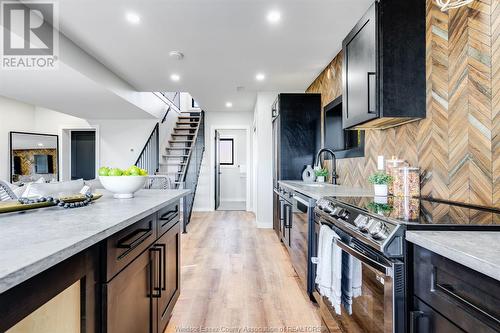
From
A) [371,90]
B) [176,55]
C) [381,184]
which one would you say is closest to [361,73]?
[371,90]

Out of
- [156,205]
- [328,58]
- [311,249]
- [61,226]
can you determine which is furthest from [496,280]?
[328,58]

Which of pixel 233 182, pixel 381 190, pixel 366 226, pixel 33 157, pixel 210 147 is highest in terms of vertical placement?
pixel 210 147

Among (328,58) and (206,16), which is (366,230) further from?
(328,58)

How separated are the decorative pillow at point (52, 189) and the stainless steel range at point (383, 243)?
1516 mm

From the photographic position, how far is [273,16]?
262 cm

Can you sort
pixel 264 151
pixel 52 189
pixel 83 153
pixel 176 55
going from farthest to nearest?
1. pixel 83 153
2. pixel 264 151
3. pixel 176 55
4. pixel 52 189

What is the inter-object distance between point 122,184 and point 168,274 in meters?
0.68

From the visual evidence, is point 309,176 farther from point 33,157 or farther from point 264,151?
point 33,157

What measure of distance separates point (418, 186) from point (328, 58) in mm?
2243

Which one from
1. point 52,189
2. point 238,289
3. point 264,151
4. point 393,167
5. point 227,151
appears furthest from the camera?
point 227,151

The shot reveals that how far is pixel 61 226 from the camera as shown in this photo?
0.95 metres

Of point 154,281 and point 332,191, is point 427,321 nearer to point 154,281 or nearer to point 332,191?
point 154,281

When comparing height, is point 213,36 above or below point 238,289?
above

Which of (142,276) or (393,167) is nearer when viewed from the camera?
(142,276)
